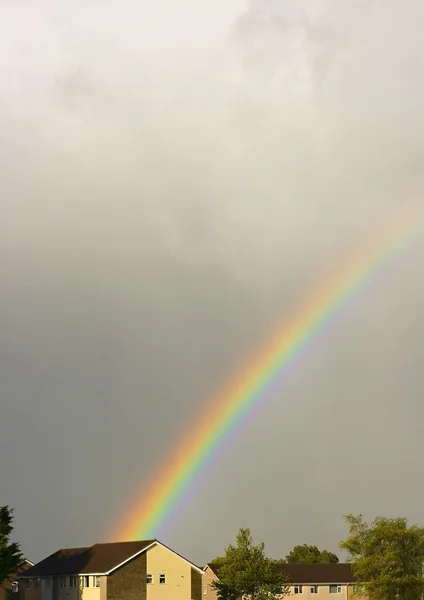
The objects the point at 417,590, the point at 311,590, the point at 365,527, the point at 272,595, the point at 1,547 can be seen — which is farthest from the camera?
the point at 311,590

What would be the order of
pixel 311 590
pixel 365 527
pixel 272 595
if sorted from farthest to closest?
1. pixel 311 590
2. pixel 365 527
3. pixel 272 595

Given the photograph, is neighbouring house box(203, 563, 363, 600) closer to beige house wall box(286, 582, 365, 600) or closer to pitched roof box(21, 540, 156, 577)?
beige house wall box(286, 582, 365, 600)

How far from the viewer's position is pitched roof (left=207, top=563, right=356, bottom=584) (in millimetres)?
130375

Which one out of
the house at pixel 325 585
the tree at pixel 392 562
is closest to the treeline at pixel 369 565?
the tree at pixel 392 562

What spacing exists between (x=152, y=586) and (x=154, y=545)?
3926 mm

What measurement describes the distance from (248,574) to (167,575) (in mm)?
9102

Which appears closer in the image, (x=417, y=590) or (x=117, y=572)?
(x=117, y=572)

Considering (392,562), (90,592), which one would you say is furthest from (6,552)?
(392,562)

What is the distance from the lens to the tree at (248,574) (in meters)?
88.7

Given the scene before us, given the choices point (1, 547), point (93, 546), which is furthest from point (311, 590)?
point (1, 547)

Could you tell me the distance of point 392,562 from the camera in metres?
100

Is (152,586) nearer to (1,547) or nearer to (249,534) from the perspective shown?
(249,534)

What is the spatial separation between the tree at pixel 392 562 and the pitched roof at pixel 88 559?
84.6ft

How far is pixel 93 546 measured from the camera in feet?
338
